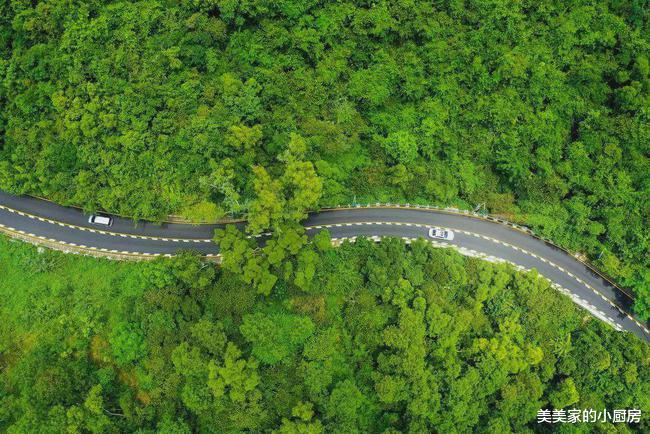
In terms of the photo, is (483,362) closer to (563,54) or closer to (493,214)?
(493,214)

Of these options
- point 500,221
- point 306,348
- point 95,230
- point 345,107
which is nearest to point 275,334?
point 306,348

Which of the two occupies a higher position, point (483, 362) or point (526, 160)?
point (526, 160)

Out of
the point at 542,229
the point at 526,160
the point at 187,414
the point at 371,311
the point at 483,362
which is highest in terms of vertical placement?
the point at 526,160

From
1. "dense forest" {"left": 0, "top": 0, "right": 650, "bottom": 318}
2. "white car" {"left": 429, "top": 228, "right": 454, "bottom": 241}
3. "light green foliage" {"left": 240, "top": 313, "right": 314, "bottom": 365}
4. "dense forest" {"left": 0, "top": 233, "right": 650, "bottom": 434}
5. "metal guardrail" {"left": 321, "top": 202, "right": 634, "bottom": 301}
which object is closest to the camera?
"dense forest" {"left": 0, "top": 233, "right": 650, "bottom": 434}

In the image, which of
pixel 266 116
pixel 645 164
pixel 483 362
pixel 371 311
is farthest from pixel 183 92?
pixel 645 164

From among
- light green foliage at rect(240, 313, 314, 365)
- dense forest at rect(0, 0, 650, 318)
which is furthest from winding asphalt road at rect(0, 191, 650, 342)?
light green foliage at rect(240, 313, 314, 365)

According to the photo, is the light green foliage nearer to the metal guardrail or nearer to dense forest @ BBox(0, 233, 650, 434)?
dense forest @ BBox(0, 233, 650, 434)
